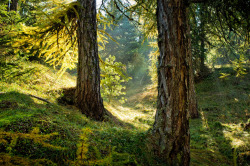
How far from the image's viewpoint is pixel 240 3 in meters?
2.48

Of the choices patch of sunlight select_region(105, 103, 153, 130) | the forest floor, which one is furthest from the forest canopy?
patch of sunlight select_region(105, 103, 153, 130)

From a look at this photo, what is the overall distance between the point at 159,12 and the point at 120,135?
2.59m

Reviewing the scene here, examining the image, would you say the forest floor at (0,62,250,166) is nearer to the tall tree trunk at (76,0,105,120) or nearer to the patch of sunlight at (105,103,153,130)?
the tall tree trunk at (76,0,105,120)

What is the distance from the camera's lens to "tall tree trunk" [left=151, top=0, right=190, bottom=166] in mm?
2469

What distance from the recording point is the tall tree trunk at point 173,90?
2.47m

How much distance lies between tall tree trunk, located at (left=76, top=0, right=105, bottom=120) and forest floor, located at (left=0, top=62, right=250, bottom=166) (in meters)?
0.47

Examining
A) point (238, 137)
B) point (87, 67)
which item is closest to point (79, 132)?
point (87, 67)

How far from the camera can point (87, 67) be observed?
4785 millimetres

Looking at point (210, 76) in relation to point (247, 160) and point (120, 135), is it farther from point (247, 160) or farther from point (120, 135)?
point (120, 135)

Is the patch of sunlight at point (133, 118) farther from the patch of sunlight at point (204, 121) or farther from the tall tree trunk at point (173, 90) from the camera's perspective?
the tall tree trunk at point (173, 90)

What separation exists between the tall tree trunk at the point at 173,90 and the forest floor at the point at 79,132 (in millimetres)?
339

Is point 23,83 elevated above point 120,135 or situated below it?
above

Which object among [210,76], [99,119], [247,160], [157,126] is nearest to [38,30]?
[99,119]

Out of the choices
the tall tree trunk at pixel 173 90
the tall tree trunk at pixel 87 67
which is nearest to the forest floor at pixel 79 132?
the tall tree trunk at pixel 173 90
